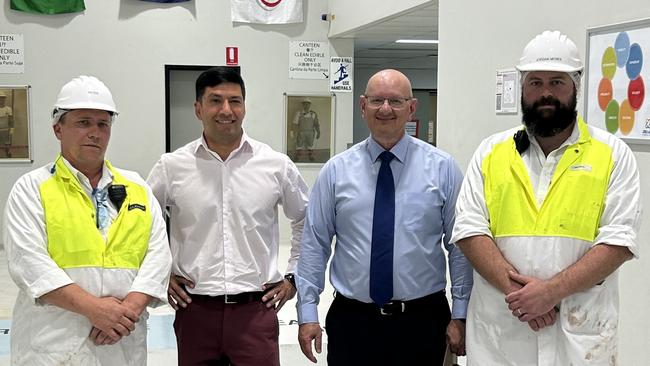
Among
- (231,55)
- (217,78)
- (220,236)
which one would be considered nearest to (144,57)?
(231,55)

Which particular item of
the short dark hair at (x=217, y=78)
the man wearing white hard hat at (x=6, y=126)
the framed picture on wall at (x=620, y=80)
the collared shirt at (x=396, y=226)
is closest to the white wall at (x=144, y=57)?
the man wearing white hard hat at (x=6, y=126)

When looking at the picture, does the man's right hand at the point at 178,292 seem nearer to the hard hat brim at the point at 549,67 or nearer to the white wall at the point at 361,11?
the hard hat brim at the point at 549,67

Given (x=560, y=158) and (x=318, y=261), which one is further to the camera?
(x=318, y=261)

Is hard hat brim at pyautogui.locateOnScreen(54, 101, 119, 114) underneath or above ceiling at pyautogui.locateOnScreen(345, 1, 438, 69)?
underneath

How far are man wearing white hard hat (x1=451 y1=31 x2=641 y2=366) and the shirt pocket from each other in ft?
0.84

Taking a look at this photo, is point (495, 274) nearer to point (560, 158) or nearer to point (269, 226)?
point (560, 158)

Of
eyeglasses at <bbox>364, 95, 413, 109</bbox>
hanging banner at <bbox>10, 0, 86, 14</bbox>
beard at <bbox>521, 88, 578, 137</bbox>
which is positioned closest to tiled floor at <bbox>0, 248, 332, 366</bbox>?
eyeglasses at <bbox>364, 95, 413, 109</bbox>

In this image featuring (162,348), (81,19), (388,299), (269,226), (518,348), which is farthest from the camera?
(81,19)

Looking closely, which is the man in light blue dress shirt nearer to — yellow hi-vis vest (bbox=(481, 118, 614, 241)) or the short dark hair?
yellow hi-vis vest (bbox=(481, 118, 614, 241))

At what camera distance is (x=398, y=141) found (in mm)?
2617

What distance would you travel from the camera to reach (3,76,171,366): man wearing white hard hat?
7.19 ft

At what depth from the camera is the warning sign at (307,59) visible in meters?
8.83

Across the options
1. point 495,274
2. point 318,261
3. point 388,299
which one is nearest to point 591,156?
point 495,274

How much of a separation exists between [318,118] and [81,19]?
311 cm
